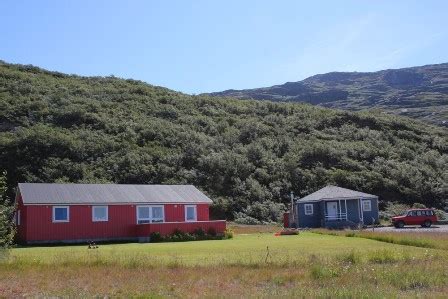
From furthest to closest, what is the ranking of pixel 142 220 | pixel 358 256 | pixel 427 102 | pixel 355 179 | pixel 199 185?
1. pixel 427 102
2. pixel 355 179
3. pixel 199 185
4. pixel 142 220
5. pixel 358 256

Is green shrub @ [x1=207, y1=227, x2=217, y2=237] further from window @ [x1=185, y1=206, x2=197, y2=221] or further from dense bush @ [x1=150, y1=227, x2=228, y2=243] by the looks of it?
window @ [x1=185, y1=206, x2=197, y2=221]

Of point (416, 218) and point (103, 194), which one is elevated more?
point (103, 194)

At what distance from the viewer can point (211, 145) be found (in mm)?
72125

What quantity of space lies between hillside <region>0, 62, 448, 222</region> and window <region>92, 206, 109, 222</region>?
54.7 ft

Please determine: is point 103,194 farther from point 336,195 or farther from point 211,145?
point 211,145

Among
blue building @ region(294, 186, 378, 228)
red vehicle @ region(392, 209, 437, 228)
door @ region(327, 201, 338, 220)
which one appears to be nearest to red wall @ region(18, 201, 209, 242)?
blue building @ region(294, 186, 378, 228)

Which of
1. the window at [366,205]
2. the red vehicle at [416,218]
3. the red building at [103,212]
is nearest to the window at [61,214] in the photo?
the red building at [103,212]

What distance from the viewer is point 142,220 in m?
42.0

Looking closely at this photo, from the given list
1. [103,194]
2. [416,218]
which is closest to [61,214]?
[103,194]

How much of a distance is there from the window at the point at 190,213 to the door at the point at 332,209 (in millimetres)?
14881

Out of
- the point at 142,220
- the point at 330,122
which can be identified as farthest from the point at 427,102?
the point at 142,220

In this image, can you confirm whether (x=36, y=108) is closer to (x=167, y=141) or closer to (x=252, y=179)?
(x=167, y=141)

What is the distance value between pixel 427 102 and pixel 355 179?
127936mm

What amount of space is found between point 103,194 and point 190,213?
275 inches
